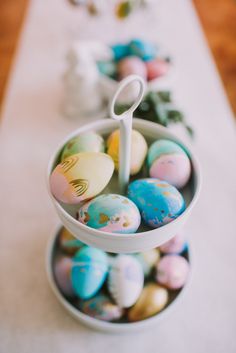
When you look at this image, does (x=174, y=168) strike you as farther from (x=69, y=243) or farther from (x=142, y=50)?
(x=142, y=50)

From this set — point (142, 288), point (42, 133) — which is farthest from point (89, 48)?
point (142, 288)

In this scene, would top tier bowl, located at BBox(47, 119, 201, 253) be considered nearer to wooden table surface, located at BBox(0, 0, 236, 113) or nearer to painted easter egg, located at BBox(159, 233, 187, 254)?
painted easter egg, located at BBox(159, 233, 187, 254)

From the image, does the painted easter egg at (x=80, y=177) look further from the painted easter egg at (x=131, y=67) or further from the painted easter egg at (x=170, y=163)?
the painted easter egg at (x=131, y=67)

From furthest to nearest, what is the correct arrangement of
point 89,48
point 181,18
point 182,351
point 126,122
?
point 181,18
point 89,48
point 182,351
point 126,122

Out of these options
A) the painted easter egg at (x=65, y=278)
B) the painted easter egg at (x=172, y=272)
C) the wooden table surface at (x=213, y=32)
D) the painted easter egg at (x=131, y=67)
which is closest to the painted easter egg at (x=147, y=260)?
the painted easter egg at (x=172, y=272)

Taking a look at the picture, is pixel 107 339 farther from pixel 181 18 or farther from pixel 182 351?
pixel 181 18
